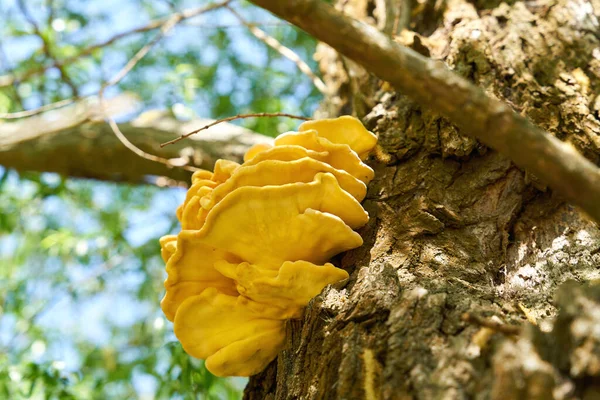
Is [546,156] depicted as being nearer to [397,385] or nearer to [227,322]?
[397,385]

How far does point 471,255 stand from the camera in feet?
8.27

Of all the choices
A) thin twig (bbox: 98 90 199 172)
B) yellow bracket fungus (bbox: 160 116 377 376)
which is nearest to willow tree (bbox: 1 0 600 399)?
yellow bracket fungus (bbox: 160 116 377 376)

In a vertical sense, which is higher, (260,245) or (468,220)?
(468,220)

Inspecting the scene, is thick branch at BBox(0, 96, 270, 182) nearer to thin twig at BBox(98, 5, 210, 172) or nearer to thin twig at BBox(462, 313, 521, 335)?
thin twig at BBox(98, 5, 210, 172)

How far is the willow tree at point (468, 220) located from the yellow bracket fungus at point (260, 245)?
128 millimetres

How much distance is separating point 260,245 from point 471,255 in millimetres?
964

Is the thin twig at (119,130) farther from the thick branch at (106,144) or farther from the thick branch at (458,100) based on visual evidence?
the thick branch at (458,100)

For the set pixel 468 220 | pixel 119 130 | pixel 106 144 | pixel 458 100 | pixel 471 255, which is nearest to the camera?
pixel 458 100

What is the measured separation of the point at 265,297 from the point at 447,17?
259cm

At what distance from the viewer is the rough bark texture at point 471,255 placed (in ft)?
5.22

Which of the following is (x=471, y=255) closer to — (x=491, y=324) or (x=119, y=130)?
(x=491, y=324)

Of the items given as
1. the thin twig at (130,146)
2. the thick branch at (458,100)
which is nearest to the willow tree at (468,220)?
the thick branch at (458,100)

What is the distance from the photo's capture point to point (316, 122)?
2.88 metres

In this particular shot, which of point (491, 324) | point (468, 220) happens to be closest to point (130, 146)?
point (468, 220)
